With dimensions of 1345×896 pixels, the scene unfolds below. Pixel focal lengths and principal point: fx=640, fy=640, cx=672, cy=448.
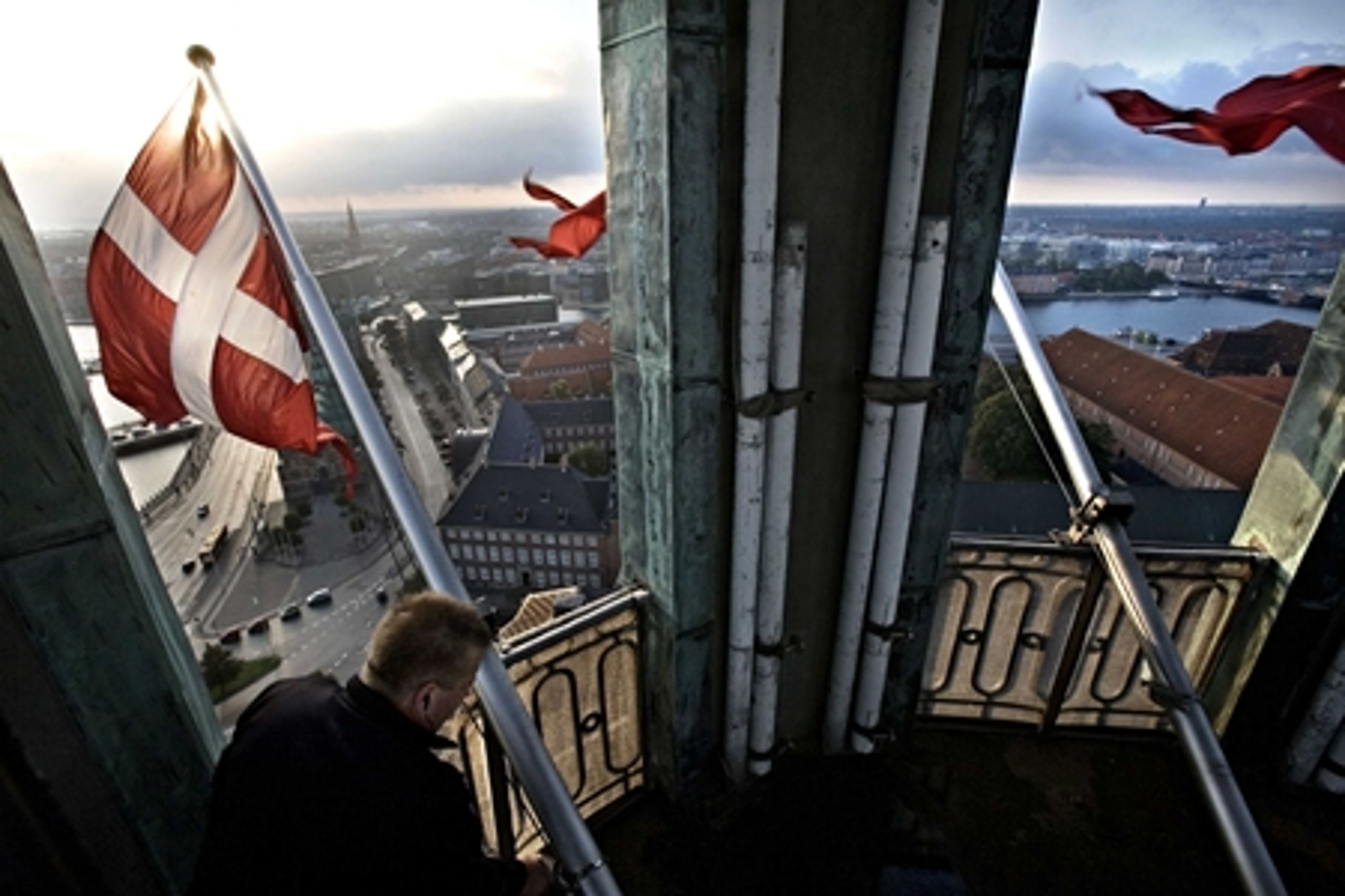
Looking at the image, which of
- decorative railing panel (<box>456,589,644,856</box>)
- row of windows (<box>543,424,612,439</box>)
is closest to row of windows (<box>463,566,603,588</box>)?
row of windows (<box>543,424,612,439</box>)

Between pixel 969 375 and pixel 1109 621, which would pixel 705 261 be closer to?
pixel 969 375

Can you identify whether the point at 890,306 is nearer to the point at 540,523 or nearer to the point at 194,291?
the point at 194,291

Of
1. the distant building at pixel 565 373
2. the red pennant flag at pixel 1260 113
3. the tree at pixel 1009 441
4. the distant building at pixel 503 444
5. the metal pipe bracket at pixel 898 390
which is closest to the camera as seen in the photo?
the red pennant flag at pixel 1260 113

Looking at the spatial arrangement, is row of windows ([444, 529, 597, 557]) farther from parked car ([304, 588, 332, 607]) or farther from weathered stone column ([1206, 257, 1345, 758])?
weathered stone column ([1206, 257, 1345, 758])

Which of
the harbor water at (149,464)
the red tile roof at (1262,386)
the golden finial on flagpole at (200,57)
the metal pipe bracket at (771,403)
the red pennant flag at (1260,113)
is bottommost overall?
the harbor water at (149,464)

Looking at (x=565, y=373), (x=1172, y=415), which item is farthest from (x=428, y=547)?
(x=565, y=373)

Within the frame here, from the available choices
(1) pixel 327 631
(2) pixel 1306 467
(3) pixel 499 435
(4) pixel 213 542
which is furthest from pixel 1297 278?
(4) pixel 213 542

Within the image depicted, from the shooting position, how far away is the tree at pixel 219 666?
3244cm

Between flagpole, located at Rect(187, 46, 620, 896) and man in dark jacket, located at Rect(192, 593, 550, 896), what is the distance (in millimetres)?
240

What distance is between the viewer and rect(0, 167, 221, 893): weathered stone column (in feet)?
6.41

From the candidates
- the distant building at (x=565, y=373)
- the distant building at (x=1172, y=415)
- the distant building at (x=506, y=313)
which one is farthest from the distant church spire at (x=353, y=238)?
the distant building at (x=1172, y=415)

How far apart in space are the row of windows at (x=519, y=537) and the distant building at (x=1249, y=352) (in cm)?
4658

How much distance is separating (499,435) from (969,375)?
47553mm

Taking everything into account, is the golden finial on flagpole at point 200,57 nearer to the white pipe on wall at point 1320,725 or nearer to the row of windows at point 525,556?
the white pipe on wall at point 1320,725
